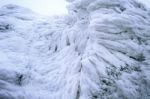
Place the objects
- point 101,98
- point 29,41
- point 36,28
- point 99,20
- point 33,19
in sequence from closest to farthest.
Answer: point 101,98 → point 99,20 → point 29,41 → point 36,28 → point 33,19

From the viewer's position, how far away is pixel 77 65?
6.02 m

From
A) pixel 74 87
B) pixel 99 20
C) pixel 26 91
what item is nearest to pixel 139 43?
pixel 99 20

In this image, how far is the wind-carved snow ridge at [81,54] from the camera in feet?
17.8

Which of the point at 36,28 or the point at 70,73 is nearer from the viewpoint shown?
the point at 70,73

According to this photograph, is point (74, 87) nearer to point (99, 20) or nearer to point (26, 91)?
point (26, 91)

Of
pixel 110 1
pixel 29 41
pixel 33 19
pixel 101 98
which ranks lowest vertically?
pixel 101 98

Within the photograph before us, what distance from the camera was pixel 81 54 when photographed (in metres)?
6.47

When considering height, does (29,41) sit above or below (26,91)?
above

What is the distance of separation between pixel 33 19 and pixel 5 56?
3.29 m

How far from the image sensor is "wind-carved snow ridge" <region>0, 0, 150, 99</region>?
542cm

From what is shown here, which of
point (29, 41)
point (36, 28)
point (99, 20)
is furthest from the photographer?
point (36, 28)

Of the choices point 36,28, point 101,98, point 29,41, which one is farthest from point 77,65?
point 36,28

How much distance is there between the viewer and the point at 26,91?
538 cm

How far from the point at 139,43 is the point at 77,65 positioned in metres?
2.07
